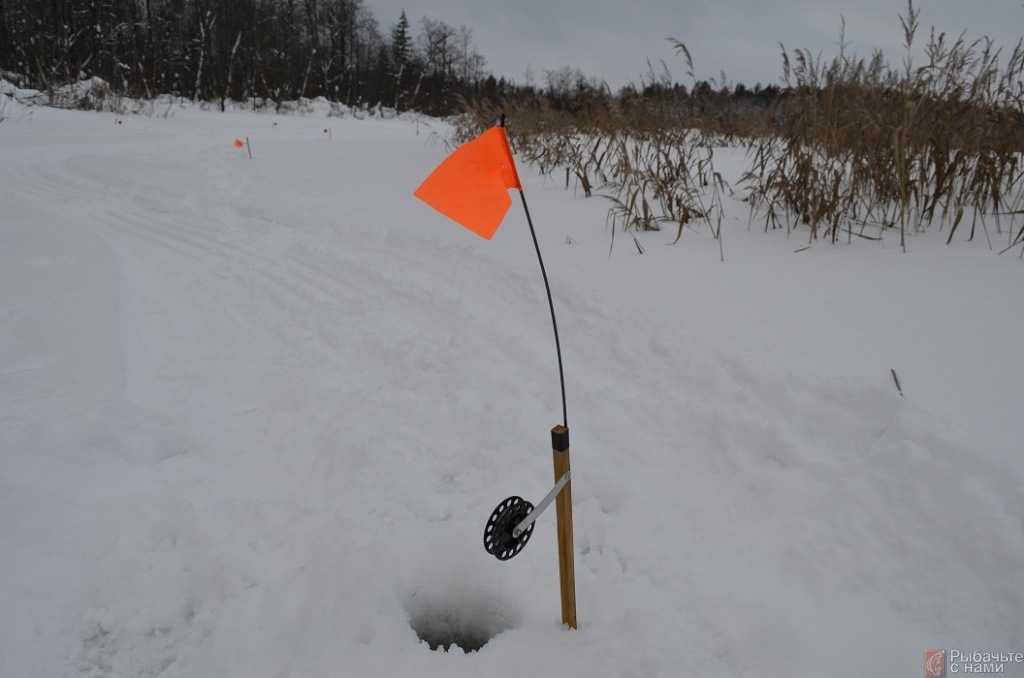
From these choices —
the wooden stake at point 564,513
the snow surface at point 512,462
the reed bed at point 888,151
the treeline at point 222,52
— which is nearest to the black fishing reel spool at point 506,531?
the wooden stake at point 564,513

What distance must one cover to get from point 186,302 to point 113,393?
3.60 feet

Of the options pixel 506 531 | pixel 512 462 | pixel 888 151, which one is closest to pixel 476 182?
pixel 506 531

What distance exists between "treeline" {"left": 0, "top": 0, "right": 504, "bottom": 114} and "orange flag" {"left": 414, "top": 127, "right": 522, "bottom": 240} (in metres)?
18.9

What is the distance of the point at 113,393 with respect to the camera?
2.23 meters

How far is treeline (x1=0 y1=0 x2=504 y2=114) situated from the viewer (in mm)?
21781

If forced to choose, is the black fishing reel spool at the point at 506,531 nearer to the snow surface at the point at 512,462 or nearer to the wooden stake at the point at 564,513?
the wooden stake at the point at 564,513

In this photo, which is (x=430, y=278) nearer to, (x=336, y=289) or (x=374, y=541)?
(x=336, y=289)

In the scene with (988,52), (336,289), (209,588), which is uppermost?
(988,52)

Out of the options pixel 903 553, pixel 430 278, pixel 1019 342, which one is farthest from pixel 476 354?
pixel 1019 342

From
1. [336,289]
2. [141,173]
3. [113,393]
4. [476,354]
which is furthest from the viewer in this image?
[141,173]

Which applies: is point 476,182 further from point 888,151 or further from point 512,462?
point 888,151

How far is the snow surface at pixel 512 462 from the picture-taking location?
1411 mm

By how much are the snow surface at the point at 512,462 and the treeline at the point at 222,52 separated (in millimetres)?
17563

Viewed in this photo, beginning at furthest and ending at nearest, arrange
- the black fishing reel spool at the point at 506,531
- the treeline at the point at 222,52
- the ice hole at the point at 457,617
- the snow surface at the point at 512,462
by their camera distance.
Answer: the treeline at the point at 222,52
the ice hole at the point at 457,617
the snow surface at the point at 512,462
the black fishing reel spool at the point at 506,531
